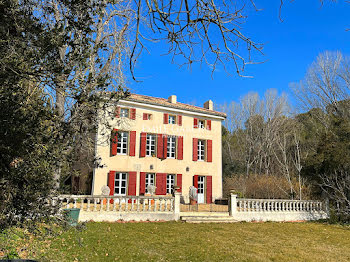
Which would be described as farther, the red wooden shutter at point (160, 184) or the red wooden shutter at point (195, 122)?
the red wooden shutter at point (195, 122)

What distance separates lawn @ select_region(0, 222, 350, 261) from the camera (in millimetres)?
6258

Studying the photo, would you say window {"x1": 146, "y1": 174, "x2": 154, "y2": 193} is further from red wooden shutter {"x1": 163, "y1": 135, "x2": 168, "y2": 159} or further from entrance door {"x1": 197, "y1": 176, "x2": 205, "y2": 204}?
entrance door {"x1": 197, "y1": 176, "x2": 205, "y2": 204}

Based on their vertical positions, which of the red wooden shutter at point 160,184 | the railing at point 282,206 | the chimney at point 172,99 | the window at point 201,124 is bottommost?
the railing at point 282,206

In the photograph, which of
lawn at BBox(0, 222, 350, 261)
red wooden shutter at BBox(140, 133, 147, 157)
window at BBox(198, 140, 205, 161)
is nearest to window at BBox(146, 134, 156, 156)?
red wooden shutter at BBox(140, 133, 147, 157)

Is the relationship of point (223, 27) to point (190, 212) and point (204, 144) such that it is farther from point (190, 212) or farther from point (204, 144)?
point (204, 144)

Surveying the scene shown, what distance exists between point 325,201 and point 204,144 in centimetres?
854

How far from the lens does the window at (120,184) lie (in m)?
16.5

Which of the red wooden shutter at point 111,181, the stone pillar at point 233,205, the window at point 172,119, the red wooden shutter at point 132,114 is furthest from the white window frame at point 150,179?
the stone pillar at point 233,205

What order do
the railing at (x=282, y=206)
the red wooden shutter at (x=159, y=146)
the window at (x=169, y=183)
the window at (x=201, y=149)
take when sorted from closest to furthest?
the railing at (x=282, y=206) < the red wooden shutter at (x=159, y=146) < the window at (x=169, y=183) < the window at (x=201, y=149)

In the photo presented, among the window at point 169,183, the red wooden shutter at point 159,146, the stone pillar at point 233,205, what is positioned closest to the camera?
the stone pillar at point 233,205

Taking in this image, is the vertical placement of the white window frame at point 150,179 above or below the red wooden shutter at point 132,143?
below

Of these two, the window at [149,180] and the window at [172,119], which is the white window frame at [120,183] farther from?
the window at [172,119]

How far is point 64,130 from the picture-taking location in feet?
12.0

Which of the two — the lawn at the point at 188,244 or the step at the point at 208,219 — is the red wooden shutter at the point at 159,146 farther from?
the lawn at the point at 188,244
